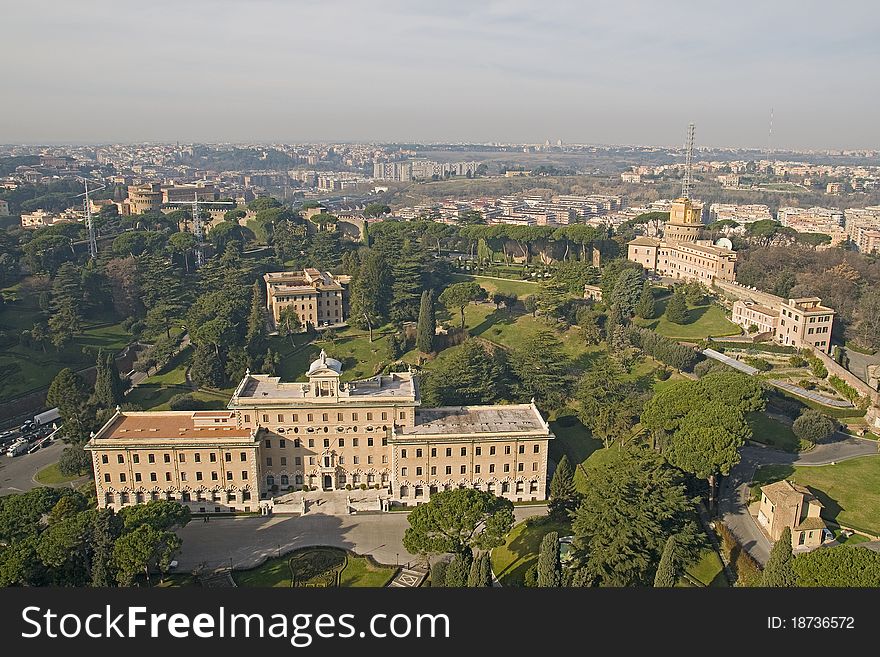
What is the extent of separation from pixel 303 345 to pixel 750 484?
41.0m

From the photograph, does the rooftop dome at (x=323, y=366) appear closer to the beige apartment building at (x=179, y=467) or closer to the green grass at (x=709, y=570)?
the beige apartment building at (x=179, y=467)

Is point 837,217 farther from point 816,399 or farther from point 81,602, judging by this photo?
point 81,602

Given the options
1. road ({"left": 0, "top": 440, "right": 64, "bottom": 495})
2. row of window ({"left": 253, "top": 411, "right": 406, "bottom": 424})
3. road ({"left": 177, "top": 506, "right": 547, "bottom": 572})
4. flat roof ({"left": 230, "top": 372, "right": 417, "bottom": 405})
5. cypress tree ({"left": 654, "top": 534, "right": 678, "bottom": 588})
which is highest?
flat roof ({"left": 230, "top": 372, "right": 417, "bottom": 405})

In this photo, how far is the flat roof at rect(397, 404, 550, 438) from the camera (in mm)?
41625

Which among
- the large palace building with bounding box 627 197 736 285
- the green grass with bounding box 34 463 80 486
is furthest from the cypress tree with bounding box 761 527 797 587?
the large palace building with bounding box 627 197 736 285

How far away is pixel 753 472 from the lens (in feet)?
137

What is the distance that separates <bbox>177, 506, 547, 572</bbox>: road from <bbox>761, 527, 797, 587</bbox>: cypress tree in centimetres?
1521

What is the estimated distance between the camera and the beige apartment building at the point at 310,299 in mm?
69938

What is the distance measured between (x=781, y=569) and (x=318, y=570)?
20729 millimetres

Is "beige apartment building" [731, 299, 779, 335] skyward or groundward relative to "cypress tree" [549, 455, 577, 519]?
skyward

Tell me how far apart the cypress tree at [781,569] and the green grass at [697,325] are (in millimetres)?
36146

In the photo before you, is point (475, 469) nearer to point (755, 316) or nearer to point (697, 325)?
point (697, 325)

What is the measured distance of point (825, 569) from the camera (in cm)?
2653

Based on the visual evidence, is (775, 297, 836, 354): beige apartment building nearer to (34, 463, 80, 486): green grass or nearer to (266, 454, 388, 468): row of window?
(266, 454, 388, 468): row of window
